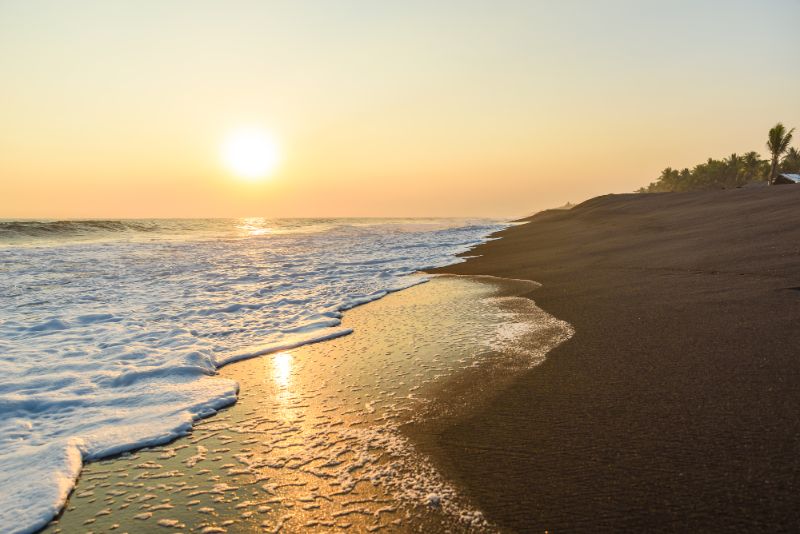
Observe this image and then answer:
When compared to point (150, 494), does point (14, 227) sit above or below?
above

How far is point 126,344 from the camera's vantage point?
22.1 ft

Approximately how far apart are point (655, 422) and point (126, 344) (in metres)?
7.36

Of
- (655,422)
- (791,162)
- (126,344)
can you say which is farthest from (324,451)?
(791,162)

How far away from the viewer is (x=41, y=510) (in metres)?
2.89

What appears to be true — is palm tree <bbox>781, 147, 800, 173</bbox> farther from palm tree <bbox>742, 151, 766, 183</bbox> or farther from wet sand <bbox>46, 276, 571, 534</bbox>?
wet sand <bbox>46, 276, 571, 534</bbox>

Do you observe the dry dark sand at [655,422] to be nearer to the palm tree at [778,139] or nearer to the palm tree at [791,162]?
the palm tree at [778,139]

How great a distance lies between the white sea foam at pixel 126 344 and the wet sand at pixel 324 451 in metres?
0.33

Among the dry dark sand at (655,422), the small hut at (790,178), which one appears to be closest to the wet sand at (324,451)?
the dry dark sand at (655,422)

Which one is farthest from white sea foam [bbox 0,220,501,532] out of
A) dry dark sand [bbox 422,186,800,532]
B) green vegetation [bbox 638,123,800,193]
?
green vegetation [bbox 638,123,800,193]

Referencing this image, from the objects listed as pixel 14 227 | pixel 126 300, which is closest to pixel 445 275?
pixel 126 300

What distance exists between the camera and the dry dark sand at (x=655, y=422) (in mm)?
2352

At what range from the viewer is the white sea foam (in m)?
3.72

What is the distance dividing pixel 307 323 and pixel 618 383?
533 centimetres

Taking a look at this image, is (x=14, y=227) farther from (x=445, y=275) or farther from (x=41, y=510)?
(x=41, y=510)
